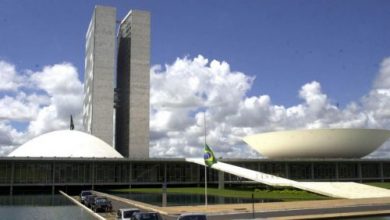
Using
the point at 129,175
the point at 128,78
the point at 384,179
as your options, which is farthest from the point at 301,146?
the point at 128,78

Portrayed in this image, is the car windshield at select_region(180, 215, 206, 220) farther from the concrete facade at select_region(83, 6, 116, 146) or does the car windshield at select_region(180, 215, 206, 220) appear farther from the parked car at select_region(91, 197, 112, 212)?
the concrete facade at select_region(83, 6, 116, 146)

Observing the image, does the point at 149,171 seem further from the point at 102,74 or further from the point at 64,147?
the point at 102,74

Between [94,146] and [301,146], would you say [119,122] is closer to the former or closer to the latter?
[94,146]

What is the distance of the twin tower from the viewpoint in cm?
11256

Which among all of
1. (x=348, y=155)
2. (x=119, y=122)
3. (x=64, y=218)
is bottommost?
(x=64, y=218)

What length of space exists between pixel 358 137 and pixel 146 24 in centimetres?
6046

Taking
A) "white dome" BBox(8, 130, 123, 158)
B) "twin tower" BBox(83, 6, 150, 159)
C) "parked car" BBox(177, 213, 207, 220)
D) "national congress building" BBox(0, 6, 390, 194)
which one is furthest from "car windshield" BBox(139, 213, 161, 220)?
"twin tower" BBox(83, 6, 150, 159)

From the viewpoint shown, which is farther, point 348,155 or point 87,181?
point 348,155

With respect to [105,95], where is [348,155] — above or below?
below

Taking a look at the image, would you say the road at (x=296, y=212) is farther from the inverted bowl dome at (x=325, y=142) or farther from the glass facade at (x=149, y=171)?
the inverted bowl dome at (x=325, y=142)

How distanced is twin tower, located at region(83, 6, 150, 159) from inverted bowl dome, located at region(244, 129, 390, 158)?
3554cm

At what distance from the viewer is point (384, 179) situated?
316 ft

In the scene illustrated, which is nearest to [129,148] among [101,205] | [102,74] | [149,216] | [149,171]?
[102,74]

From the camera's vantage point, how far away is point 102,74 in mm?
114188
